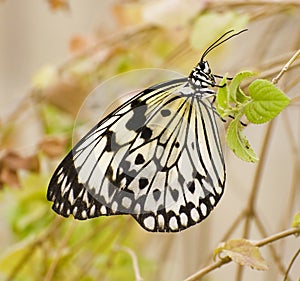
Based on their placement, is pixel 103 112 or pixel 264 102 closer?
pixel 264 102

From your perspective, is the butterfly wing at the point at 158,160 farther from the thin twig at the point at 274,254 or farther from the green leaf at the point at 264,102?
the thin twig at the point at 274,254

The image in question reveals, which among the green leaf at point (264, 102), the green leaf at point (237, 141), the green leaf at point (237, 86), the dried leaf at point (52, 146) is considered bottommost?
the green leaf at point (237, 141)

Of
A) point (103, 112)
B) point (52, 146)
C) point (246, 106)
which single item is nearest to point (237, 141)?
point (246, 106)

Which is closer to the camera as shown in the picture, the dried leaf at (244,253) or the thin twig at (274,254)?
the dried leaf at (244,253)

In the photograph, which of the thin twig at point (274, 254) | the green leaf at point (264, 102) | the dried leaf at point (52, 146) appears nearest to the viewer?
the green leaf at point (264, 102)

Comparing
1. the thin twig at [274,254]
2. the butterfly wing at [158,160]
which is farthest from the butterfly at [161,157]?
the thin twig at [274,254]

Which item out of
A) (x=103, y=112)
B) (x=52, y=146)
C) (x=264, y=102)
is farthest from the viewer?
(x=52, y=146)

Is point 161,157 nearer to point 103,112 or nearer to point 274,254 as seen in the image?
point 103,112
